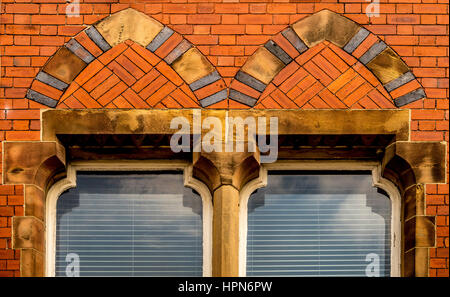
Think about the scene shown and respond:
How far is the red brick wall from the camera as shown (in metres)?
6.85

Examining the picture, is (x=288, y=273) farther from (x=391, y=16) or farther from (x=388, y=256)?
(x=391, y=16)

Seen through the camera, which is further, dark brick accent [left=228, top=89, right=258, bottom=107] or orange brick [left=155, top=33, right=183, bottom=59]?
orange brick [left=155, top=33, right=183, bottom=59]

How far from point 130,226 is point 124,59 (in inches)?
45.6

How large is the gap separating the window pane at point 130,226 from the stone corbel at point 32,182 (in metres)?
0.24

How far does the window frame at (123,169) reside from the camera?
6.88 m

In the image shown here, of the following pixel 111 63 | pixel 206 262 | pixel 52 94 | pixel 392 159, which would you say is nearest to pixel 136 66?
pixel 111 63

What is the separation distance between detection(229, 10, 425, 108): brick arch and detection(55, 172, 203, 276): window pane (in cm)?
86

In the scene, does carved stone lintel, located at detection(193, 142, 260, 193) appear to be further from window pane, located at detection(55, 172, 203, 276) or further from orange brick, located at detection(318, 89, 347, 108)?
orange brick, located at detection(318, 89, 347, 108)

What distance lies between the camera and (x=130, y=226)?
22.8 ft

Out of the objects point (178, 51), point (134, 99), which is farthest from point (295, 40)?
point (134, 99)

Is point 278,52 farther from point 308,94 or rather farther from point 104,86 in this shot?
point 104,86

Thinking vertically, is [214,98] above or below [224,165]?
above

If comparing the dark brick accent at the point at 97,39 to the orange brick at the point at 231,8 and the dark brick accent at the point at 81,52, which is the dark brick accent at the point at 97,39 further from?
the orange brick at the point at 231,8

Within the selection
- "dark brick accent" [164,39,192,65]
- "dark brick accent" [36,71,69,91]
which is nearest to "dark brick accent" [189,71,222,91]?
"dark brick accent" [164,39,192,65]
